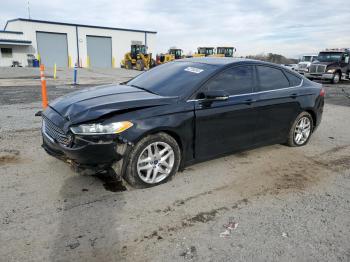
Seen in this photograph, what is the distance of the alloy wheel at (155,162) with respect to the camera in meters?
3.66

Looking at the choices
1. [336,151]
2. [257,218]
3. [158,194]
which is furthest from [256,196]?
[336,151]

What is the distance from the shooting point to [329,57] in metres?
21.8

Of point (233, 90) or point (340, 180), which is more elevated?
point (233, 90)

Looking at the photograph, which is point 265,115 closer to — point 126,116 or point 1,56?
point 126,116

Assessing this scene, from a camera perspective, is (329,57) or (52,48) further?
(52,48)

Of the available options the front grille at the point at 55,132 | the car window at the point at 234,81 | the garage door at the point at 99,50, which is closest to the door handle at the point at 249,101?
the car window at the point at 234,81

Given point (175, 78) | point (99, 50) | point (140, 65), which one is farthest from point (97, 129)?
point (99, 50)

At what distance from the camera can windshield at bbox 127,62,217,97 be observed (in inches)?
159

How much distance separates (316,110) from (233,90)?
87.3 inches

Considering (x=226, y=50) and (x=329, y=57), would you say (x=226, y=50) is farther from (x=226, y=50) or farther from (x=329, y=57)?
(x=329, y=57)

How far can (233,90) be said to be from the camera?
4379mm

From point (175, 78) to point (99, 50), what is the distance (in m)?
40.0

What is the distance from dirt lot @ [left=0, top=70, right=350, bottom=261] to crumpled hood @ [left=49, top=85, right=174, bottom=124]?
2.92 ft

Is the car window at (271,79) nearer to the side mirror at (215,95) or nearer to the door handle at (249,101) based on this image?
the door handle at (249,101)
